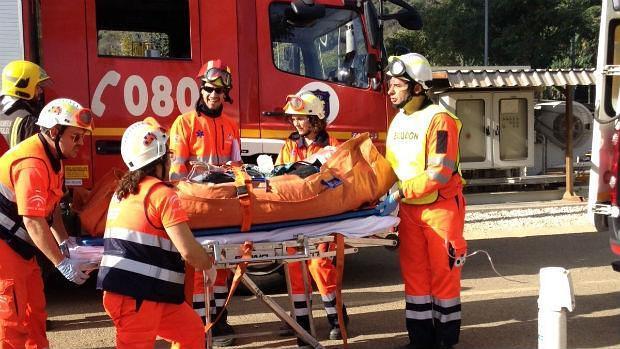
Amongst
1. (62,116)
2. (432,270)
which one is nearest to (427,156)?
(432,270)

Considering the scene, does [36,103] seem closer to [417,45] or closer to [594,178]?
[594,178]

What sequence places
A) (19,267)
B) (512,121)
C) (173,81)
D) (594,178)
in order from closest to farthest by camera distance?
(19,267)
(594,178)
(173,81)
(512,121)

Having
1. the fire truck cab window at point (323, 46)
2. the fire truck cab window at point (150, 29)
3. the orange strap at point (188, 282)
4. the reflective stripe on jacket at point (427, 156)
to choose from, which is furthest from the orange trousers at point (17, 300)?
the fire truck cab window at point (323, 46)

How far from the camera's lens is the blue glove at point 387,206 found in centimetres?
460

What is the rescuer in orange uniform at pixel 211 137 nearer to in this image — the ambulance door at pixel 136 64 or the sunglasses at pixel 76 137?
the ambulance door at pixel 136 64

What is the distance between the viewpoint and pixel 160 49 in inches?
252

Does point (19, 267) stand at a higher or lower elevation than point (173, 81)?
lower

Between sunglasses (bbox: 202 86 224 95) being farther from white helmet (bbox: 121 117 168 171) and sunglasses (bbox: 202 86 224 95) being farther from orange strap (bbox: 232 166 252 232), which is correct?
white helmet (bbox: 121 117 168 171)

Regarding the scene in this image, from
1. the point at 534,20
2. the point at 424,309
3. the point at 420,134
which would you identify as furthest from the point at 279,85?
the point at 534,20

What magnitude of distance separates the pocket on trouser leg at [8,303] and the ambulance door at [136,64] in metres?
2.26

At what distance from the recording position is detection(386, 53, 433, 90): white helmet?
481 cm

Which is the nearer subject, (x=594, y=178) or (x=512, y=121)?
(x=594, y=178)

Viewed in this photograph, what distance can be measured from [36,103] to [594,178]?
4.20 m

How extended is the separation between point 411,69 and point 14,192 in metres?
2.63
